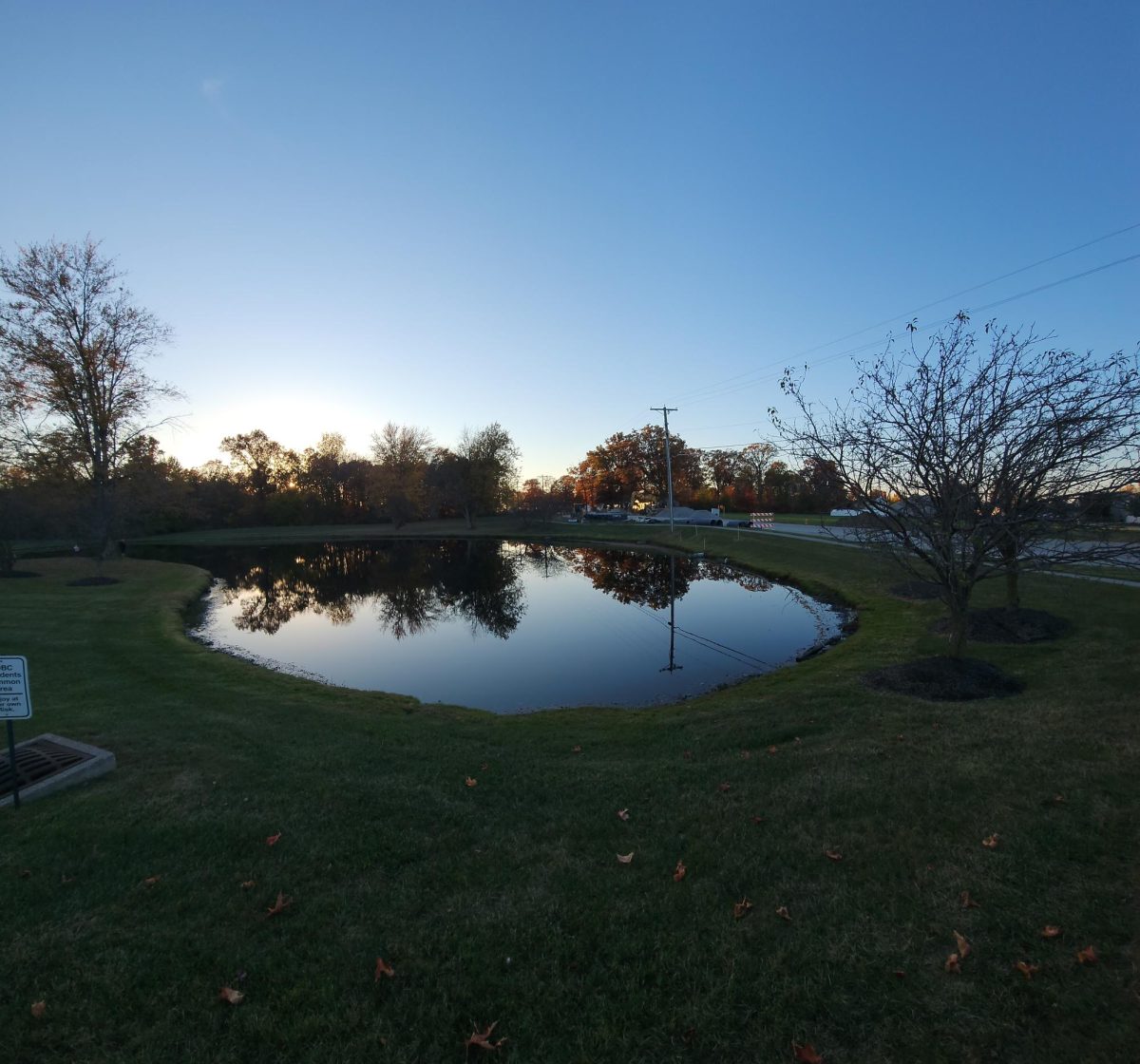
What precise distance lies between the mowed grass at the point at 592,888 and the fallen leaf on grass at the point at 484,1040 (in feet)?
0.15

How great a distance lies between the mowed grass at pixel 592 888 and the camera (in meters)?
2.97

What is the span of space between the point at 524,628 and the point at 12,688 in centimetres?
1323

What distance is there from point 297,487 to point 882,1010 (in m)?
90.4

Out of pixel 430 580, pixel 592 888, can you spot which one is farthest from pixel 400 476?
pixel 592 888

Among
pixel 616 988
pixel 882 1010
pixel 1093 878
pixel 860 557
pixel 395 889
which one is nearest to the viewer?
pixel 882 1010

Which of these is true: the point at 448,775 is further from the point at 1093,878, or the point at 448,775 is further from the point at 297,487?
the point at 297,487

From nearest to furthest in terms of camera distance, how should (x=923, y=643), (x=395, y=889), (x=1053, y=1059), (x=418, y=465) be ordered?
(x=1053, y=1059), (x=395, y=889), (x=923, y=643), (x=418, y=465)

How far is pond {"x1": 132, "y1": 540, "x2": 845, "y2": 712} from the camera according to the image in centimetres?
1238

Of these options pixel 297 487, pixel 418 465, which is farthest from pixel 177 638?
pixel 297 487

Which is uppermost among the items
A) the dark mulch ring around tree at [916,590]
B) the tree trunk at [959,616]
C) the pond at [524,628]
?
the tree trunk at [959,616]

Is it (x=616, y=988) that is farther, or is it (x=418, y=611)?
(x=418, y=611)

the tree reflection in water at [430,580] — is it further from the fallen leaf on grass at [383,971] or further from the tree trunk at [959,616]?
the fallen leaf on grass at [383,971]

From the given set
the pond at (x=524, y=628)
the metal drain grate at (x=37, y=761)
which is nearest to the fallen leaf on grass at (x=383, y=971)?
the metal drain grate at (x=37, y=761)

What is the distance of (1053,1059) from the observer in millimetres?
2684
